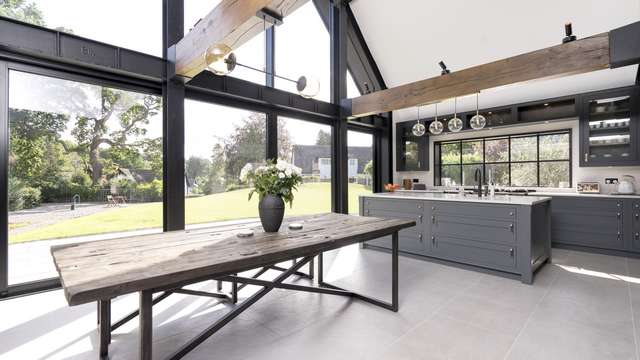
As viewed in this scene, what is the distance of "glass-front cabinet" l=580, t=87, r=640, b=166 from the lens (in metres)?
4.25

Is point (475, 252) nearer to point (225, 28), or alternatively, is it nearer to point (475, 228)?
point (475, 228)

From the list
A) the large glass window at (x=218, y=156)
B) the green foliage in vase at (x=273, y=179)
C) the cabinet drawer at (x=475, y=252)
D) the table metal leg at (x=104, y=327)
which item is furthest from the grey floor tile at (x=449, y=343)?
the large glass window at (x=218, y=156)

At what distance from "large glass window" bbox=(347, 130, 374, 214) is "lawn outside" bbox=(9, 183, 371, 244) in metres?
1.25

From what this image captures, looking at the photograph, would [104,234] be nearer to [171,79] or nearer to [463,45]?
[171,79]

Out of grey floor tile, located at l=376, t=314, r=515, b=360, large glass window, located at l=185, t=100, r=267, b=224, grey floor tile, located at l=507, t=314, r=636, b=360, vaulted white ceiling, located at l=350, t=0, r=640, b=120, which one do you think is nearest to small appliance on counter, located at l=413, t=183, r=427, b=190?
vaulted white ceiling, located at l=350, t=0, r=640, b=120

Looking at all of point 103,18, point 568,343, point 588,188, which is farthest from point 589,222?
point 103,18

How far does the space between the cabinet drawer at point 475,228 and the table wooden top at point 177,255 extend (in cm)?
171

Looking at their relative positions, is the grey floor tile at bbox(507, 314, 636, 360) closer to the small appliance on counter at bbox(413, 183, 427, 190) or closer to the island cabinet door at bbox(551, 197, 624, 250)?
the island cabinet door at bbox(551, 197, 624, 250)

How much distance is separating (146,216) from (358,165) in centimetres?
421

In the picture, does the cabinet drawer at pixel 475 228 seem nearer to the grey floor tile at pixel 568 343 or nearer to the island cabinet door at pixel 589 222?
the grey floor tile at pixel 568 343

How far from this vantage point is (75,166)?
3.10m

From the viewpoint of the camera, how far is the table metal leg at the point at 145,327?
4.18 ft

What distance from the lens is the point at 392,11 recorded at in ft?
19.2

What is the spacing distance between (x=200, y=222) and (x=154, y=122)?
1402 millimetres
